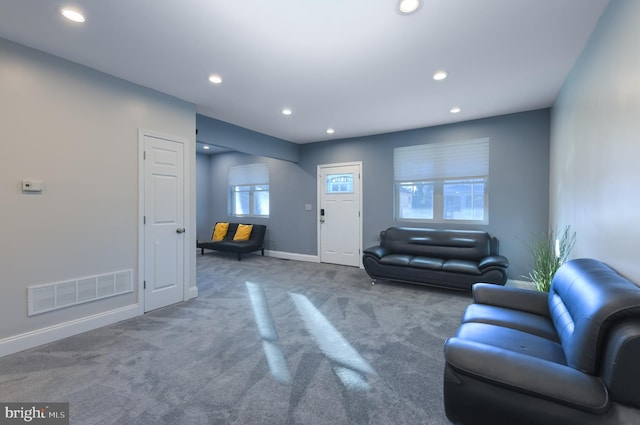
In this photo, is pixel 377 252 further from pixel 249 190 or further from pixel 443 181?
pixel 249 190

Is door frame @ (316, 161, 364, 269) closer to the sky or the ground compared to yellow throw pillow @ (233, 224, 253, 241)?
closer to the sky

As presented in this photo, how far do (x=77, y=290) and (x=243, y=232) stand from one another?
4.17 meters

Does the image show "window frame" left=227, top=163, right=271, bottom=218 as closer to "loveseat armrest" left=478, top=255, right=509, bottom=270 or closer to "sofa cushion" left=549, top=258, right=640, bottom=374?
"loveseat armrest" left=478, top=255, right=509, bottom=270

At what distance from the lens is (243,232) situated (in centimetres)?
693

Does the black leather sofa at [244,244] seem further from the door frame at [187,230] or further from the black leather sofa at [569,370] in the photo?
the black leather sofa at [569,370]

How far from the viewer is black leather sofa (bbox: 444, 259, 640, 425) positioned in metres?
1.16

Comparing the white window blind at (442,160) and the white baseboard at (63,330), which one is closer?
the white baseboard at (63,330)

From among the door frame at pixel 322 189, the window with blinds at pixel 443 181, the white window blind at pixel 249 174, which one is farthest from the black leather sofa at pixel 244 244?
the window with blinds at pixel 443 181

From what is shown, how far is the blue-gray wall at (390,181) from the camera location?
13.7 feet

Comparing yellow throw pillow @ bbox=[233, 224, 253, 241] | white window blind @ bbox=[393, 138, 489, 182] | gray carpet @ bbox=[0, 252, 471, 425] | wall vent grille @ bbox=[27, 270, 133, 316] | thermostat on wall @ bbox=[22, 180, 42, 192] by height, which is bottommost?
gray carpet @ bbox=[0, 252, 471, 425]

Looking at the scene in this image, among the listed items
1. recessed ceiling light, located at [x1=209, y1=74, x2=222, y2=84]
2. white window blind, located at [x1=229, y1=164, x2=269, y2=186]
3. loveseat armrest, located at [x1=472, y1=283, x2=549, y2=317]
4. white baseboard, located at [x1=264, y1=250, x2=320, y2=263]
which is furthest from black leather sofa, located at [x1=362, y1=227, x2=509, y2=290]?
white window blind, located at [x1=229, y1=164, x2=269, y2=186]

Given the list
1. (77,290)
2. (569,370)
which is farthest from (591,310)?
(77,290)

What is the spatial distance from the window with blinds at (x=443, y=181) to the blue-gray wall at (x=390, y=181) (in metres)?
0.12

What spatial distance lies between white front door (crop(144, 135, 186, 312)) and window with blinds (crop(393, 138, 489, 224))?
3.62 meters
